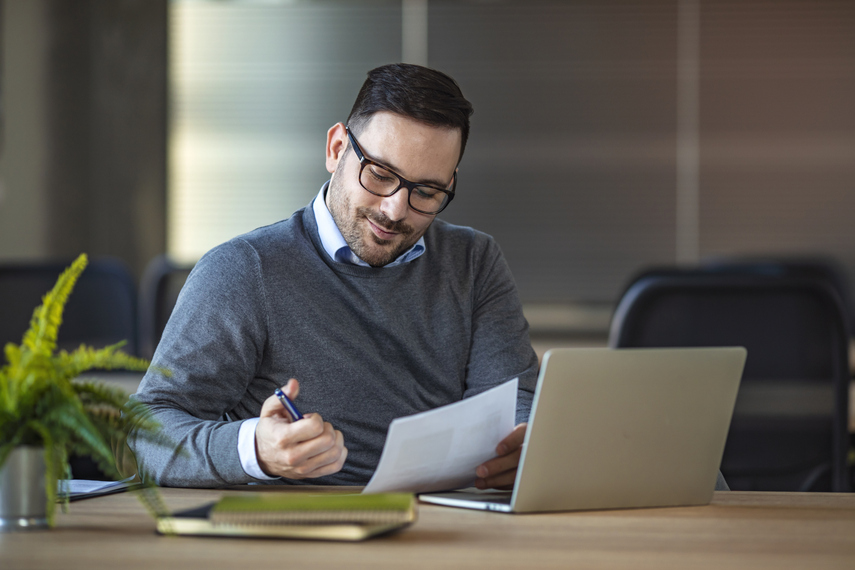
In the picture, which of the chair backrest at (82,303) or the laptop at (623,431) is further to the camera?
the chair backrest at (82,303)

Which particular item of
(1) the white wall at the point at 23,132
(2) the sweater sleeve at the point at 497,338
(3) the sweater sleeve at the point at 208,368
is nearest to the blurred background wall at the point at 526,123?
(1) the white wall at the point at 23,132

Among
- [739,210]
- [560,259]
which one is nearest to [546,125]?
[560,259]

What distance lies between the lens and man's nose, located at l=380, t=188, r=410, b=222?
144 cm

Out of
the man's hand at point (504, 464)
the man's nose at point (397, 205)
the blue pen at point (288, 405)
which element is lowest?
the man's hand at point (504, 464)

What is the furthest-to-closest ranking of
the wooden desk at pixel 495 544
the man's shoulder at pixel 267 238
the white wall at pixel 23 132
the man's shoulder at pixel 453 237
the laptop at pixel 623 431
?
the white wall at pixel 23 132, the man's shoulder at pixel 453 237, the man's shoulder at pixel 267 238, the laptop at pixel 623 431, the wooden desk at pixel 495 544

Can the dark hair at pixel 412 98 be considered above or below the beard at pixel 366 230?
above

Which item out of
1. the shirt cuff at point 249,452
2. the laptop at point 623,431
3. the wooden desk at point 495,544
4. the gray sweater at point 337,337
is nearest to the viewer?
the wooden desk at point 495,544

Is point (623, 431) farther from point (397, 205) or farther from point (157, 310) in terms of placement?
point (157, 310)

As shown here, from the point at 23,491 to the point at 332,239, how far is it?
71 cm

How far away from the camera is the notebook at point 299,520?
873 mm

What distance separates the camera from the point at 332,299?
1.48 metres

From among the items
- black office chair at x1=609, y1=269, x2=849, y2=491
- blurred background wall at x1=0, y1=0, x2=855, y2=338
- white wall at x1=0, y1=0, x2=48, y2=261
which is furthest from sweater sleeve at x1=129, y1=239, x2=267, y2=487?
blurred background wall at x1=0, y1=0, x2=855, y2=338

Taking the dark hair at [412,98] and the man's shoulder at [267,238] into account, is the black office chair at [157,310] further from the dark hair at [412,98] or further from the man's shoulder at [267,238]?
the dark hair at [412,98]

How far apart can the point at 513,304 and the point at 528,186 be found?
249 cm
